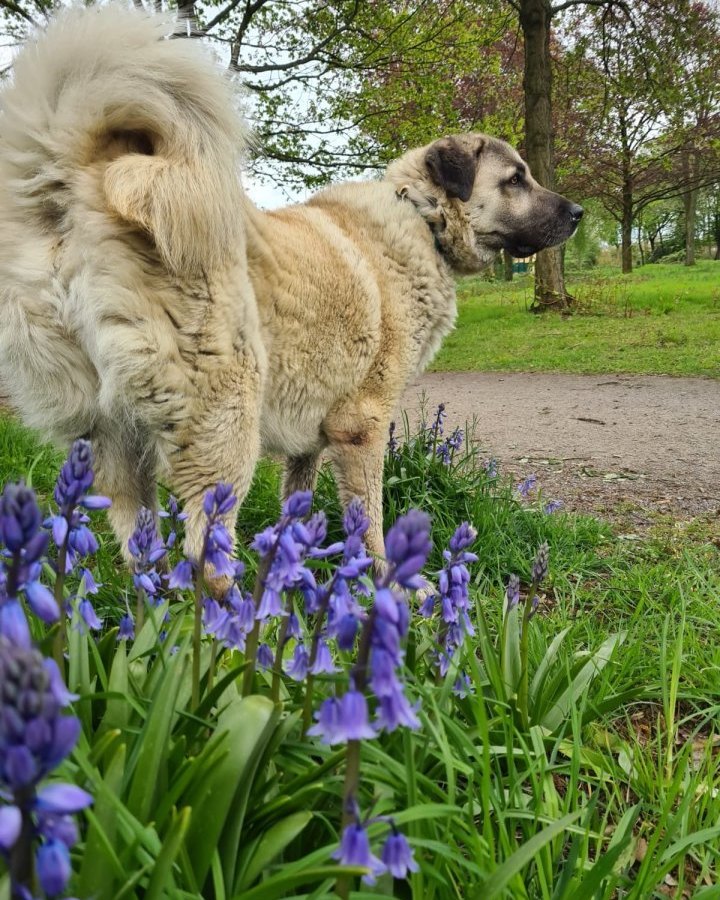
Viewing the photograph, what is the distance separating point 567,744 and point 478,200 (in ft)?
11.7

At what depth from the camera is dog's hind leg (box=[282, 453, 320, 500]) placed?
4.14 m

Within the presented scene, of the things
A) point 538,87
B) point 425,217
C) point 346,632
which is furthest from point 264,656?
point 538,87

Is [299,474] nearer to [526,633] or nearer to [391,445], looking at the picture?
[391,445]

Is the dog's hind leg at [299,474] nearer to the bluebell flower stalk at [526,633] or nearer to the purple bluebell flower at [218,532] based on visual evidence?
the bluebell flower stalk at [526,633]

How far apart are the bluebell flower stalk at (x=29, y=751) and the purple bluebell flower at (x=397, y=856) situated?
45cm

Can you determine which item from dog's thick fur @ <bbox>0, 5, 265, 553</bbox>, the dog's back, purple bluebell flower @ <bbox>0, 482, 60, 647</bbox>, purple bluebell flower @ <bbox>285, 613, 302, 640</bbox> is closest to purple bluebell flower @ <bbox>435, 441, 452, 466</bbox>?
dog's thick fur @ <bbox>0, 5, 265, 553</bbox>

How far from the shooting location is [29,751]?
589 millimetres

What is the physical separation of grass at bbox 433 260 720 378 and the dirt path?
2.41ft

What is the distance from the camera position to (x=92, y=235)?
101 inches

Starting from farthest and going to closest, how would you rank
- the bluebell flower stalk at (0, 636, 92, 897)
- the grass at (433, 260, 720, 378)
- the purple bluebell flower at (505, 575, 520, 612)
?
1. the grass at (433, 260, 720, 378)
2. the purple bluebell flower at (505, 575, 520, 612)
3. the bluebell flower stalk at (0, 636, 92, 897)

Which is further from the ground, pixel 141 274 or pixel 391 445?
pixel 141 274

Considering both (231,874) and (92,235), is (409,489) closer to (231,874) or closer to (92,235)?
(92,235)

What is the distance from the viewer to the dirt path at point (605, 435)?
4.92 meters

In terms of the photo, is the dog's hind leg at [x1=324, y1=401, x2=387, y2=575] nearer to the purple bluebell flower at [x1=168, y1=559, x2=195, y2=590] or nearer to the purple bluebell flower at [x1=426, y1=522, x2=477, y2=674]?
the purple bluebell flower at [x1=426, y1=522, x2=477, y2=674]
